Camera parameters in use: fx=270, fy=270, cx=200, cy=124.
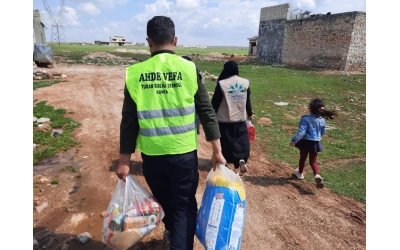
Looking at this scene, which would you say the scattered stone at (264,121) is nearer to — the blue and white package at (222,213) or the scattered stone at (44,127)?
the scattered stone at (44,127)

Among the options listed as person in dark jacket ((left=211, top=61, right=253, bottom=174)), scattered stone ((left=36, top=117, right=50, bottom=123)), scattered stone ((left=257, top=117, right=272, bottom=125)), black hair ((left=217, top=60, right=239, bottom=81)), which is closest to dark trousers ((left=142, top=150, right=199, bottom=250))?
person in dark jacket ((left=211, top=61, right=253, bottom=174))

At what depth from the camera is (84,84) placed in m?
11.1

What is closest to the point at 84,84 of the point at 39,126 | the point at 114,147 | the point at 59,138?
the point at 39,126

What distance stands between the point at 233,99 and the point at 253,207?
57.8 inches

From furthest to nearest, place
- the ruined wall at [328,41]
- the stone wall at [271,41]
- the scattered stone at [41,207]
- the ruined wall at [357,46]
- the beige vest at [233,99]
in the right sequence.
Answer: the stone wall at [271,41]
the ruined wall at [328,41]
the ruined wall at [357,46]
the beige vest at [233,99]
the scattered stone at [41,207]

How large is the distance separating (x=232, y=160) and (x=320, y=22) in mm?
20327

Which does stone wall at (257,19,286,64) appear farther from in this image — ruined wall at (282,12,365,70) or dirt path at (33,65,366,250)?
dirt path at (33,65,366,250)

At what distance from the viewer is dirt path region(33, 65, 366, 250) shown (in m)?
2.83

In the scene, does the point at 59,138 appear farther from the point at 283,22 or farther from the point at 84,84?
the point at 283,22

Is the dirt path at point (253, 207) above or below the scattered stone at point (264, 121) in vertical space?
below

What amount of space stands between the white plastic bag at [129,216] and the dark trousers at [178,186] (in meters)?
0.12

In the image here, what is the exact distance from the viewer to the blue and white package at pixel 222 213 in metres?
2.13

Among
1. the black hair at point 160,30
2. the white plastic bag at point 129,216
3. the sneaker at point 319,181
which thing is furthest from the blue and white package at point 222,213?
the sneaker at point 319,181

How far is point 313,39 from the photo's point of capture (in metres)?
21.2
